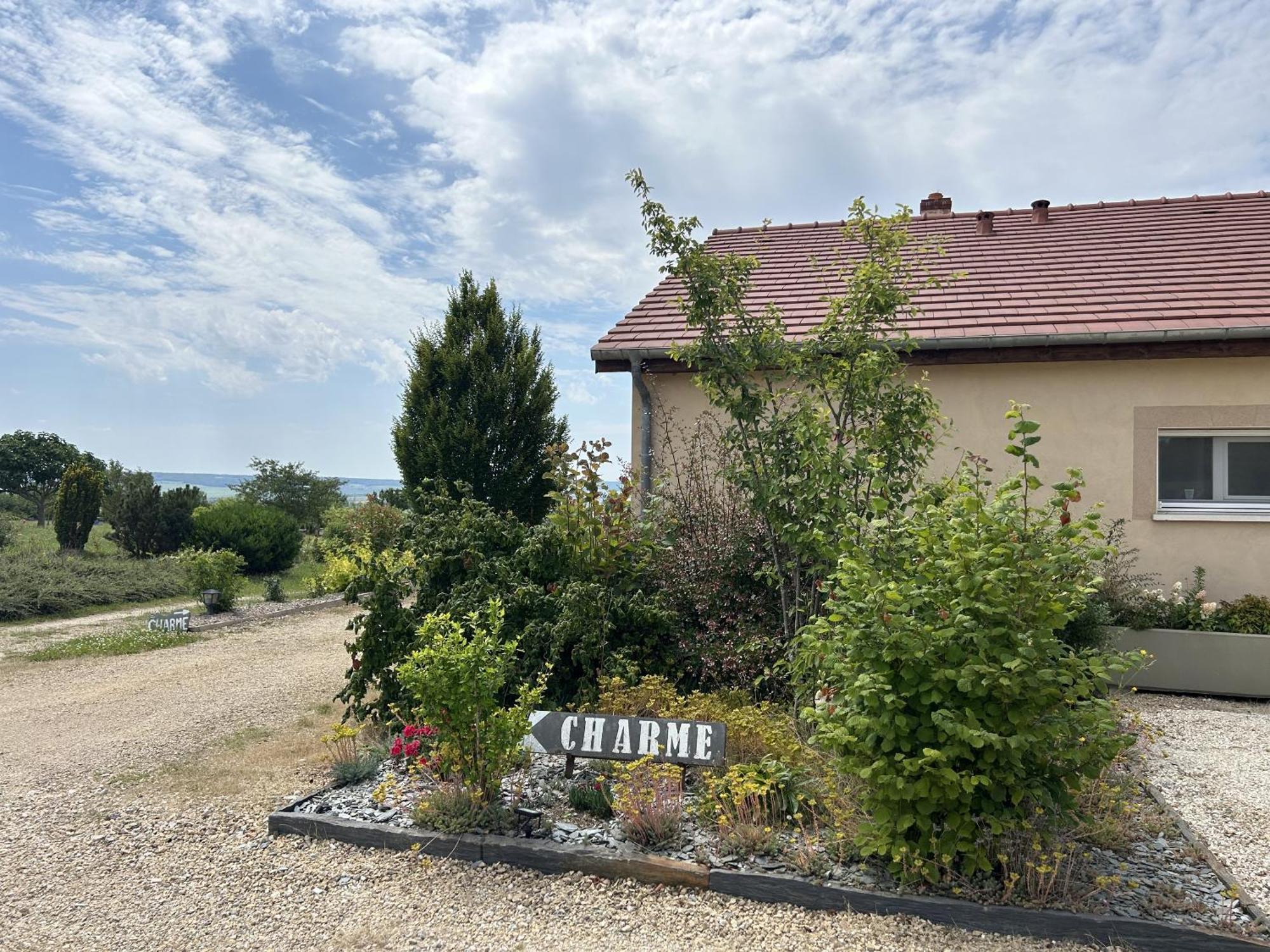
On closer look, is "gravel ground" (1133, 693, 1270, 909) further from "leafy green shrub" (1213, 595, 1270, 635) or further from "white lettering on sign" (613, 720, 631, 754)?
"white lettering on sign" (613, 720, 631, 754)

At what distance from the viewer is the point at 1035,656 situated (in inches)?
104

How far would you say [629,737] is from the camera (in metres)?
3.73

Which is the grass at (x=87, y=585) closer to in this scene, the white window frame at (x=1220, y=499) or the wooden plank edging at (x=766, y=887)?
the wooden plank edging at (x=766, y=887)

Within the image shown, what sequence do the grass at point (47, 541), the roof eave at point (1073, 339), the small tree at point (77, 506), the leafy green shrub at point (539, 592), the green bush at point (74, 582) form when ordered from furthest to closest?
the grass at point (47, 541), the small tree at point (77, 506), the green bush at point (74, 582), the roof eave at point (1073, 339), the leafy green shrub at point (539, 592)

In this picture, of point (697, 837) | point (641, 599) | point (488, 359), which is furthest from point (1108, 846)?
point (488, 359)

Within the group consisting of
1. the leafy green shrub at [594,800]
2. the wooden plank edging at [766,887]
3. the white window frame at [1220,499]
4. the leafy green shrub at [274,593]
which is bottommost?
the wooden plank edging at [766,887]

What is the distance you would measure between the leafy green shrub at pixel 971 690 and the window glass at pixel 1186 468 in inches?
191

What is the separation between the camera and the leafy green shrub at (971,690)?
272cm

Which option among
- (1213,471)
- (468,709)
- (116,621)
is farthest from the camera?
(116,621)

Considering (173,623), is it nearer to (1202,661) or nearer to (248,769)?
(248,769)

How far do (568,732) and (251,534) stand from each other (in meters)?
13.0

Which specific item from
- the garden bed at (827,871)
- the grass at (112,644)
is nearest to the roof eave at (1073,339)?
the garden bed at (827,871)

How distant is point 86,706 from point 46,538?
53.4 feet

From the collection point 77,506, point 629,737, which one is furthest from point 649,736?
point 77,506
